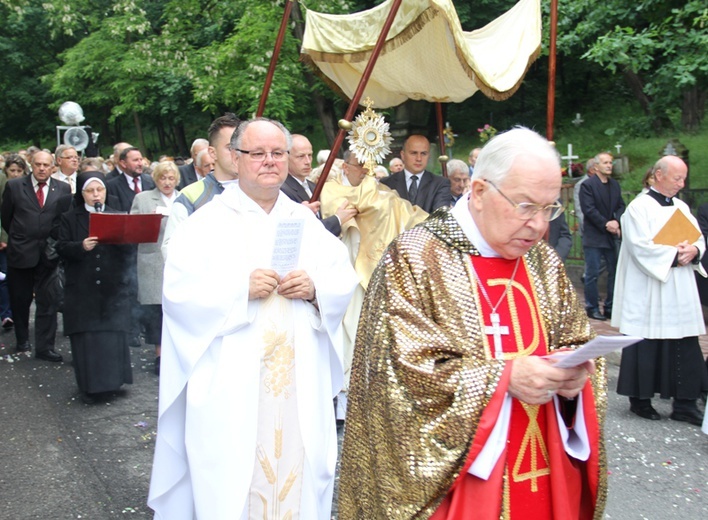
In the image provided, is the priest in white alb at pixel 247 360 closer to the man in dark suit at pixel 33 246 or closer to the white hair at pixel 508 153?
the white hair at pixel 508 153

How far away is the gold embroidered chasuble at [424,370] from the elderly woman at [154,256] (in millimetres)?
4715

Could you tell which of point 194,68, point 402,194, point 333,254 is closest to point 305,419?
point 333,254

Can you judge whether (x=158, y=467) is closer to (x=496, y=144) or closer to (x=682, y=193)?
(x=496, y=144)

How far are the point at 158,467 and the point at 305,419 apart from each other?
708mm

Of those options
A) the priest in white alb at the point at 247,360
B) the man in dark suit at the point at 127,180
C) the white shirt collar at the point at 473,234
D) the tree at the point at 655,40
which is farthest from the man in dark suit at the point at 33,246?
the white shirt collar at the point at 473,234

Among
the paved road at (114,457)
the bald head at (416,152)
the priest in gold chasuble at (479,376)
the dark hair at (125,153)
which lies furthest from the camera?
the dark hair at (125,153)

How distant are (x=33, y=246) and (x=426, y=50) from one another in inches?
192

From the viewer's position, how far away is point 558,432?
9.20 feet

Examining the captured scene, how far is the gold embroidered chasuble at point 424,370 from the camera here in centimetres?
264

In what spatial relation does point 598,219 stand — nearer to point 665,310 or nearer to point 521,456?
point 665,310

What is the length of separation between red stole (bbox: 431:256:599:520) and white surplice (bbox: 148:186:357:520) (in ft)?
4.23

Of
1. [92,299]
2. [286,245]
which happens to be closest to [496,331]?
[286,245]

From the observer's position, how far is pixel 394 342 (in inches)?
108

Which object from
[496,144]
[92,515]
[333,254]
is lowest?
[92,515]
